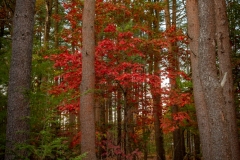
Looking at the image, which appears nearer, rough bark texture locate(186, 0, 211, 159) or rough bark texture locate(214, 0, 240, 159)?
rough bark texture locate(186, 0, 211, 159)

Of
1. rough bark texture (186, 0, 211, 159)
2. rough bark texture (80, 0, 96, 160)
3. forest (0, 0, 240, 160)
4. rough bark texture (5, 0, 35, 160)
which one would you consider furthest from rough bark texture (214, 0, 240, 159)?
rough bark texture (5, 0, 35, 160)

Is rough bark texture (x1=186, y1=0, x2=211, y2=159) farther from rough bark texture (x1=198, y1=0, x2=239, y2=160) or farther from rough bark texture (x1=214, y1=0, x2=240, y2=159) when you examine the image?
rough bark texture (x1=198, y1=0, x2=239, y2=160)

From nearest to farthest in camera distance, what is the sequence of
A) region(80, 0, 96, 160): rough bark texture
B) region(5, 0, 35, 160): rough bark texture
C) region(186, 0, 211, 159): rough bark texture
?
region(5, 0, 35, 160): rough bark texture, region(186, 0, 211, 159): rough bark texture, region(80, 0, 96, 160): rough bark texture

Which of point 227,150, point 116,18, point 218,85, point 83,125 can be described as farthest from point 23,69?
point 116,18

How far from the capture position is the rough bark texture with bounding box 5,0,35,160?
479 cm

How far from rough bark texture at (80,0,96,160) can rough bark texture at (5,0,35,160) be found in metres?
1.86

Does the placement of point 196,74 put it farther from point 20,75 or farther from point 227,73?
point 20,75

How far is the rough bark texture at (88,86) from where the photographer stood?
6.69 metres

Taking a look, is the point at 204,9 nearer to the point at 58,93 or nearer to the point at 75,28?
the point at 58,93

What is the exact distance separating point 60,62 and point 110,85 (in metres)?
2.32

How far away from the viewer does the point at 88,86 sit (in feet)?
22.7

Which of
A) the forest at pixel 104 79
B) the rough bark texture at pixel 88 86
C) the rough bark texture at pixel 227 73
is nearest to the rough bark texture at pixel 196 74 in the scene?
the forest at pixel 104 79

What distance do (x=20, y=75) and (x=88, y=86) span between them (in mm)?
2252

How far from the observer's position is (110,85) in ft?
30.1
